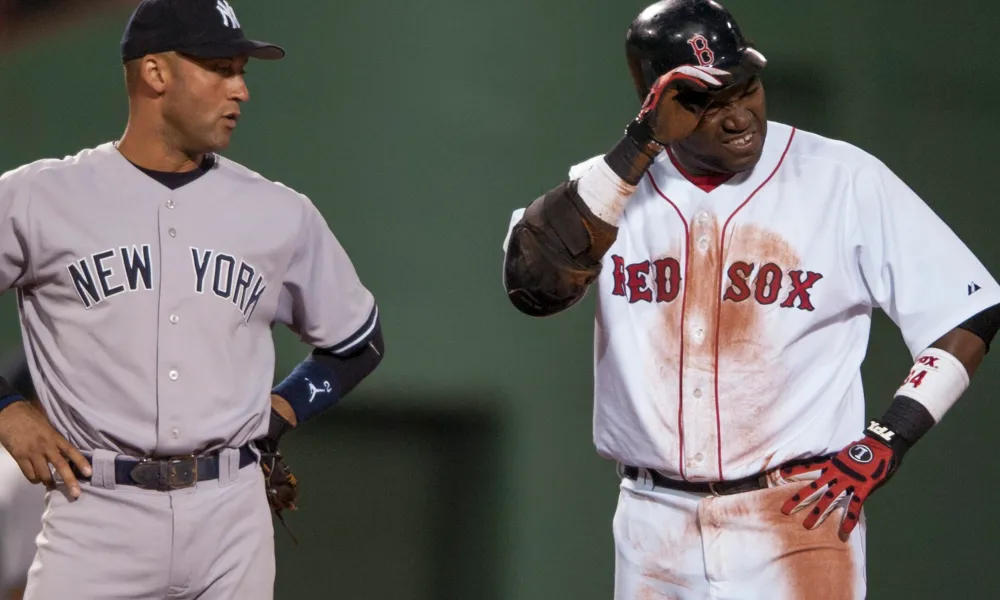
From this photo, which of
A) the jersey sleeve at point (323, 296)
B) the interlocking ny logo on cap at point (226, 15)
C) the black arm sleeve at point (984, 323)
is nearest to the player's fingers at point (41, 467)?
the jersey sleeve at point (323, 296)

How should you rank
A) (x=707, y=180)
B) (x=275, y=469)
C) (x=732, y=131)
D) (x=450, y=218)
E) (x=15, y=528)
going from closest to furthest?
(x=732, y=131)
(x=707, y=180)
(x=275, y=469)
(x=15, y=528)
(x=450, y=218)

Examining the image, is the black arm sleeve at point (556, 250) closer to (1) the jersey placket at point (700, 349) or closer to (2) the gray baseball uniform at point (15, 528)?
(1) the jersey placket at point (700, 349)

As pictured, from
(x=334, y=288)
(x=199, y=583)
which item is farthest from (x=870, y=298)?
(x=199, y=583)

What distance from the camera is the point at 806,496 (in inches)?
83.1

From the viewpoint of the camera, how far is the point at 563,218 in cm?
212

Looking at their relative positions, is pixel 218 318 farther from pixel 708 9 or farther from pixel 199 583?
pixel 708 9

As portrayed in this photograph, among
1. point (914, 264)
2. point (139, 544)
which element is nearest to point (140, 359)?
point (139, 544)

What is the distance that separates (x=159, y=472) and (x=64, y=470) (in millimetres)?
149

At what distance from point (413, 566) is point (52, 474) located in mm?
1399

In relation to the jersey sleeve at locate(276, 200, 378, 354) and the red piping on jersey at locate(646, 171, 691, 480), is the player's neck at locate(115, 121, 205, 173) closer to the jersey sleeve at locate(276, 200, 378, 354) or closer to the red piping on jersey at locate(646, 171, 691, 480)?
the jersey sleeve at locate(276, 200, 378, 354)

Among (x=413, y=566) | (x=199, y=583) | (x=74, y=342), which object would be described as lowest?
(x=413, y=566)

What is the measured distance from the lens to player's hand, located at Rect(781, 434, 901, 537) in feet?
6.77

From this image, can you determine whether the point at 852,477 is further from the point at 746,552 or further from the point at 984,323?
the point at 984,323

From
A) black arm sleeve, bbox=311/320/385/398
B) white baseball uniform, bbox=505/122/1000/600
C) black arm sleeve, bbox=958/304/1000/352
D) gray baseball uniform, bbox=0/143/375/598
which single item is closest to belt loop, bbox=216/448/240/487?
gray baseball uniform, bbox=0/143/375/598
